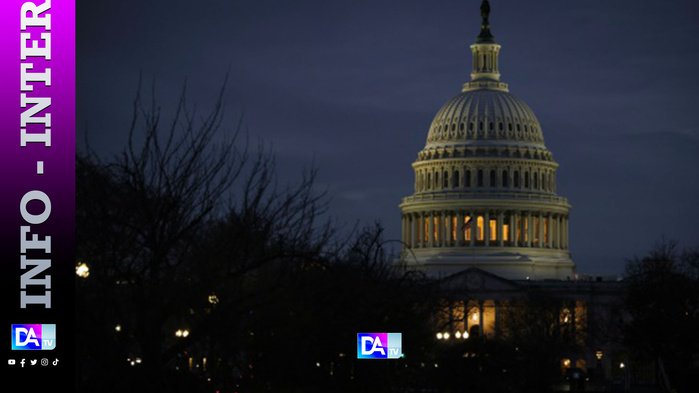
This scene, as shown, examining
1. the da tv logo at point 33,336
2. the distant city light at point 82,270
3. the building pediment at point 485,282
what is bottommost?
the da tv logo at point 33,336

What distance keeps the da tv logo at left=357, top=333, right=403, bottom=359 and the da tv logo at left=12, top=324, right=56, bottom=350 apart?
2111cm

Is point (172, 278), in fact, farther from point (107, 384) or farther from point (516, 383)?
point (516, 383)

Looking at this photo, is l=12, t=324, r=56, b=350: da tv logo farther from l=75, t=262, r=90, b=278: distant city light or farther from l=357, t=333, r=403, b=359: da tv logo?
l=357, t=333, r=403, b=359: da tv logo

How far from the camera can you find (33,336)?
28.2m

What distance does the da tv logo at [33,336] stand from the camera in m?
28.1

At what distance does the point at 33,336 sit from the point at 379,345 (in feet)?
79.2

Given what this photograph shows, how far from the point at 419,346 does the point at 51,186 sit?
40.3 metres

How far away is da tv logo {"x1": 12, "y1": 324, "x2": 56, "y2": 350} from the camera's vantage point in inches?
1105

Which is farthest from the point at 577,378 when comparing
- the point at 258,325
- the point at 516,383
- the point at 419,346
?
the point at 258,325

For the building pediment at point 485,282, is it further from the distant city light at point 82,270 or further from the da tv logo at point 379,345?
the distant city light at point 82,270

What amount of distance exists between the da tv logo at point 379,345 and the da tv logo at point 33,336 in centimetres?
2111

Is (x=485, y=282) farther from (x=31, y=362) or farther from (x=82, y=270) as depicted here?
(x=31, y=362)

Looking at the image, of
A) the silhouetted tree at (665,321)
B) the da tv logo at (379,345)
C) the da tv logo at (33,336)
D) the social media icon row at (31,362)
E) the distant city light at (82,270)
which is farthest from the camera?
the silhouetted tree at (665,321)

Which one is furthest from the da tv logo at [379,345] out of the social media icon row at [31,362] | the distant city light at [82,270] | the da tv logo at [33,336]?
the da tv logo at [33,336]
